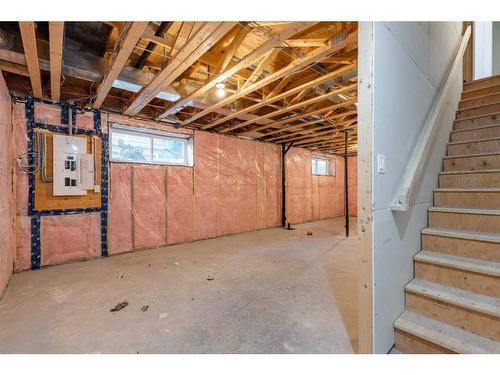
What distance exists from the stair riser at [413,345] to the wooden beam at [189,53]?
243 cm

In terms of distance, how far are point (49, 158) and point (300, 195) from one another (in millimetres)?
5687

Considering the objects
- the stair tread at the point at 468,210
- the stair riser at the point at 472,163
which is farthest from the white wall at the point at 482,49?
the stair tread at the point at 468,210

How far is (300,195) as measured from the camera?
22.6 ft

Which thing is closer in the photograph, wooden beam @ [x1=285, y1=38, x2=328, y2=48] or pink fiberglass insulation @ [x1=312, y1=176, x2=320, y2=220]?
wooden beam @ [x1=285, y1=38, x2=328, y2=48]

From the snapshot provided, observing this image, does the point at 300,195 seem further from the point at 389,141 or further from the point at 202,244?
the point at 389,141

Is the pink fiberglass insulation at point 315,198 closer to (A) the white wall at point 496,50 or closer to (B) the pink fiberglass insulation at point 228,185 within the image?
(B) the pink fiberglass insulation at point 228,185

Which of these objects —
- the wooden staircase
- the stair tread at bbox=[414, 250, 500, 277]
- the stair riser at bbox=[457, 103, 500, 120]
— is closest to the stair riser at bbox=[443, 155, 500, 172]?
the wooden staircase

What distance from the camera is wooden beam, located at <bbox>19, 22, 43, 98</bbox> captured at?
5.50ft

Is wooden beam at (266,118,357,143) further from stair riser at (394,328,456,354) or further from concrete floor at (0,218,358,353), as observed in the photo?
stair riser at (394,328,456,354)

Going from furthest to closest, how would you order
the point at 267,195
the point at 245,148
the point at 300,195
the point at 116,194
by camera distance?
1. the point at 300,195
2. the point at 267,195
3. the point at 245,148
4. the point at 116,194

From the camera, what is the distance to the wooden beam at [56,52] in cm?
170

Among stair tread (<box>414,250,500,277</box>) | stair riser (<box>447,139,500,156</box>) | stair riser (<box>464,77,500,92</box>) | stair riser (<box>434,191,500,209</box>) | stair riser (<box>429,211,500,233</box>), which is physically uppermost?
stair riser (<box>464,77,500,92</box>)

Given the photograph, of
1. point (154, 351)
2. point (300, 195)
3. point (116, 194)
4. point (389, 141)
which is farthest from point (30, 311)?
point (300, 195)

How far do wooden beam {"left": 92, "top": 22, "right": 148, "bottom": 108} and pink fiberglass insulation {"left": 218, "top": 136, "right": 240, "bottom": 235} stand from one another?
Answer: 2.58m
